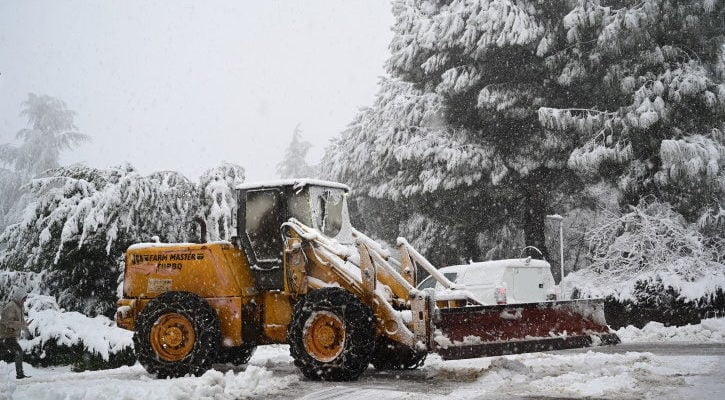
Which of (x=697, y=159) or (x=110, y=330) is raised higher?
(x=697, y=159)

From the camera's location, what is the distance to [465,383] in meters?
7.77

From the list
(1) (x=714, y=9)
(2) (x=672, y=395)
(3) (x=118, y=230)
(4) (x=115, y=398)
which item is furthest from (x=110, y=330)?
(1) (x=714, y=9)

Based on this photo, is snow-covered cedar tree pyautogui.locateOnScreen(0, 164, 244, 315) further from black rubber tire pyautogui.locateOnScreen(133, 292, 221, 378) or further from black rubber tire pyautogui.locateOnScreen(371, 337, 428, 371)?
black rubber tire pyautogui.locateOnScreen(371, 337, 428, 371)

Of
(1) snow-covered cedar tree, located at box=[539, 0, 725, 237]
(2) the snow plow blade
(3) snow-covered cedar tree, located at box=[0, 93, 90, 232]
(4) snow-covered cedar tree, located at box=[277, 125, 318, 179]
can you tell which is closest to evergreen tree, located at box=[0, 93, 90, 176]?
(3) snow-covered cedar tree, located at box=[0, 93, 90, 232]

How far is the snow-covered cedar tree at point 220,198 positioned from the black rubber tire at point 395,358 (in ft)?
24.6

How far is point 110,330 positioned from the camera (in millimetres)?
13758

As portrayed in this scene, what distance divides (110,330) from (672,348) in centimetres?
1048

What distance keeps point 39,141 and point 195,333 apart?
114ft

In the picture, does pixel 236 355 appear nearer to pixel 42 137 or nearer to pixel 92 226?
pixel 92 226

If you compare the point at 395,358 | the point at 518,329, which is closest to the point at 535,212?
the point at 395,358

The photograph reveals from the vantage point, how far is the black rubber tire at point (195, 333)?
8664mm

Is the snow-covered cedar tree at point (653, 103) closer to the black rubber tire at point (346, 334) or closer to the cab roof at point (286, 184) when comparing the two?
the cab roof at point (286, 184)

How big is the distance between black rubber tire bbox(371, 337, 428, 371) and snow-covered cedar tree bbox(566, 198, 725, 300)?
873 centimetres

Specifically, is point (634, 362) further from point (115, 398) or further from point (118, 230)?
point (118, 230)
